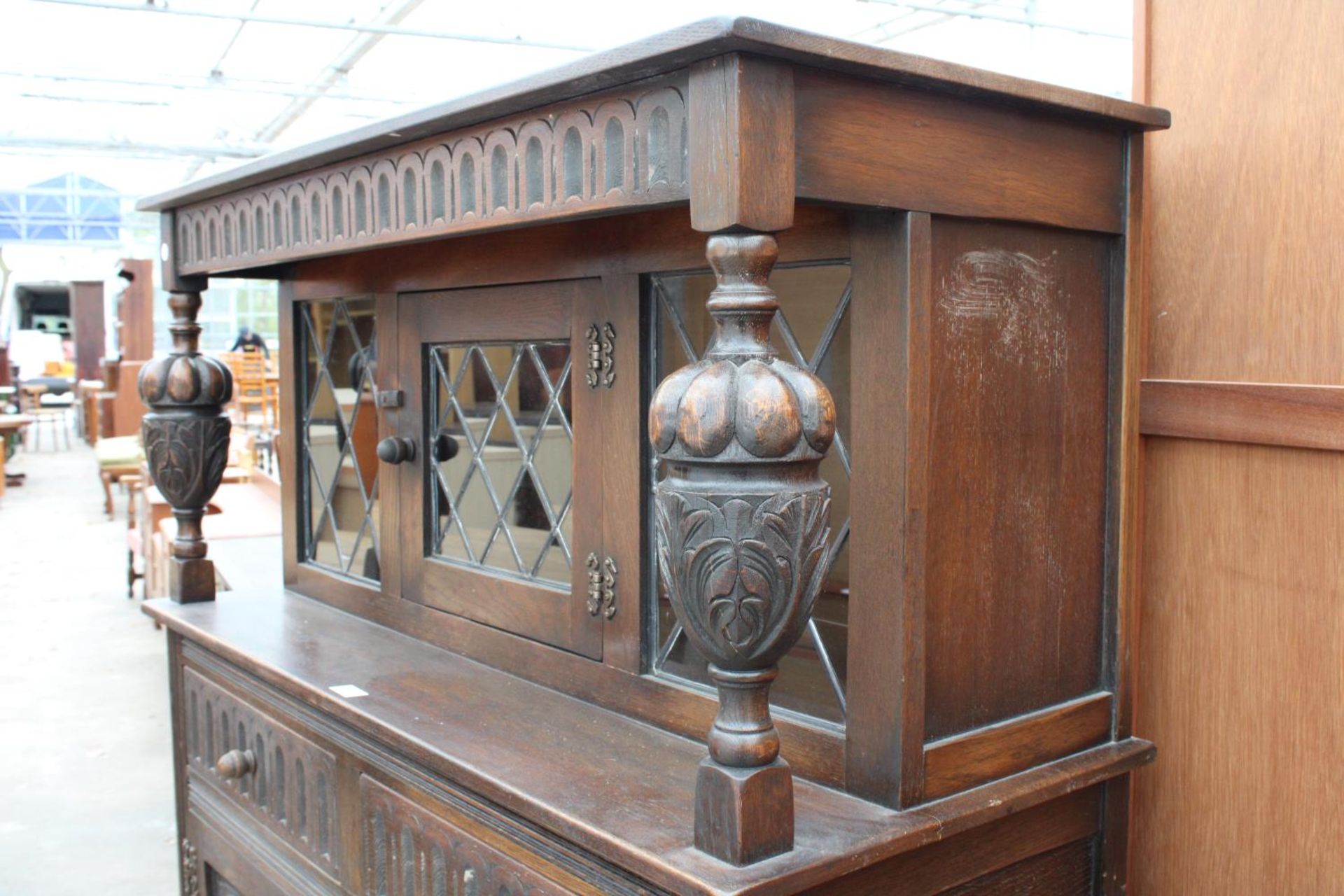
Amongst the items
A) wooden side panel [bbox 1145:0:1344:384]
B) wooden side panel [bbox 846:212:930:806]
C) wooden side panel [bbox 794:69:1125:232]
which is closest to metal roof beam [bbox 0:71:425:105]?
wooden side panel [bbox 1145:0:1344:384]

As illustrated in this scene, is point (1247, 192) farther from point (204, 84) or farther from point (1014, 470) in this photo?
point (204, 84)

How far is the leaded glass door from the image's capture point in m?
1.81

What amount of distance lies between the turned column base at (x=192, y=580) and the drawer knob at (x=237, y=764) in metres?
0.45

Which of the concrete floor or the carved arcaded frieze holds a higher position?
the carved arcaded frieze

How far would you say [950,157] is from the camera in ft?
4.27

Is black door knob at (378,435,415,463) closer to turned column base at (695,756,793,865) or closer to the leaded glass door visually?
the leaded glass door

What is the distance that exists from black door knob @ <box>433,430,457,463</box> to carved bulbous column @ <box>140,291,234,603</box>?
1.89ft

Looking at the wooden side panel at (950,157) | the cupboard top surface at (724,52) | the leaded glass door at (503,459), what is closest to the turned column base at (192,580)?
the leaded glass door at (503,459)

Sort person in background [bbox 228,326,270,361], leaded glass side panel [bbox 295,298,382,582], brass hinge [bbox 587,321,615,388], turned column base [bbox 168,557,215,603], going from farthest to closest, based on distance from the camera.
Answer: person in background [bbox 228,326,270,361], turned column base [bbox 168,557,215,603], leaded glass side panel [bbox 295,298,382,582], brass hinge [bbox 587,321,615,388]

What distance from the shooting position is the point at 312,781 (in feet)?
6.65

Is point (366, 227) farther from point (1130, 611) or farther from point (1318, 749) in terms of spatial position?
point (1318, 749)

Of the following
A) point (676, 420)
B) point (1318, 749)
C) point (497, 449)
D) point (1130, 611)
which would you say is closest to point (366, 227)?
point (497, 449)

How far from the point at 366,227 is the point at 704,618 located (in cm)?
92

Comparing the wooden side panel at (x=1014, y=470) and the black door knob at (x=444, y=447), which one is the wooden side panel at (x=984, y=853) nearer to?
the wooden side panel at (x=1014, y=470)
